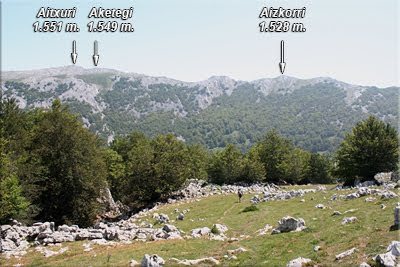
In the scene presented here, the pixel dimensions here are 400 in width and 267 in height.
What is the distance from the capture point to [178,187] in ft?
255

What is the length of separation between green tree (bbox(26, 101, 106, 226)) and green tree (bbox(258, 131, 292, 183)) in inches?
2485

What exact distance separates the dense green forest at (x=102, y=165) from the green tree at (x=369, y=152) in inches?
6.5

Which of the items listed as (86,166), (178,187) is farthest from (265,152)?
(86,166)

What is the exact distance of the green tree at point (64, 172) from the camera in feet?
160

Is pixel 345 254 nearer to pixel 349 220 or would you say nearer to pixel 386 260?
pixel 386 260

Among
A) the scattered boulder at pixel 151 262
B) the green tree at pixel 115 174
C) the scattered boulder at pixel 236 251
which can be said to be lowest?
the green tree at pixel 115 174

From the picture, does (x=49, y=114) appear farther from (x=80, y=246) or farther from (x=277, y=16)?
(x=277, y=16)

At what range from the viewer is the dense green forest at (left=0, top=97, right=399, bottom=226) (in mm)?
43969

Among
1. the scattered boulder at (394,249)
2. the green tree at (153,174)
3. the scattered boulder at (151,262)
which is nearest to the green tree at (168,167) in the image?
the green tree at (153,174)

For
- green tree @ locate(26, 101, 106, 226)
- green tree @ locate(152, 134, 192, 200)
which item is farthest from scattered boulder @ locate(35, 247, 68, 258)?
green tree @ locate(152, 134, 192, 200)

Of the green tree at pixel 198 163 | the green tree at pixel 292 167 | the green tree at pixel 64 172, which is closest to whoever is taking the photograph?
the green tree at pixel 64 172

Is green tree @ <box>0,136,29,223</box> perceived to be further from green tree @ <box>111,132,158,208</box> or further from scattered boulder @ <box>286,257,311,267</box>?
green tree @ <box>111,132,158,208</box>

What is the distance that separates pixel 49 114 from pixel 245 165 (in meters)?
58.8

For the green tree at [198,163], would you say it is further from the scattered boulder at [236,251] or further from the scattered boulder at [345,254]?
the scattered boulder at [345,254]
